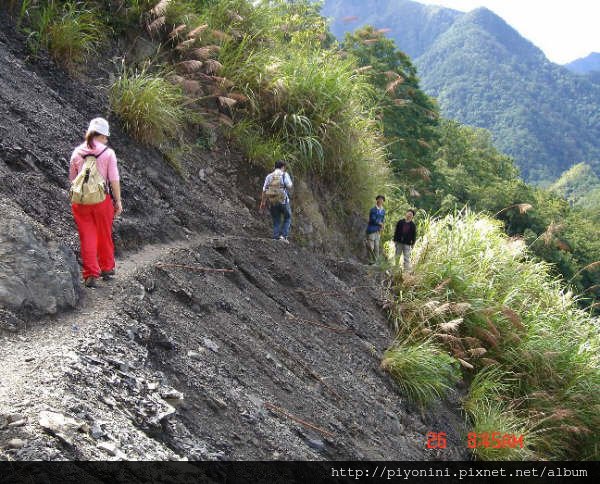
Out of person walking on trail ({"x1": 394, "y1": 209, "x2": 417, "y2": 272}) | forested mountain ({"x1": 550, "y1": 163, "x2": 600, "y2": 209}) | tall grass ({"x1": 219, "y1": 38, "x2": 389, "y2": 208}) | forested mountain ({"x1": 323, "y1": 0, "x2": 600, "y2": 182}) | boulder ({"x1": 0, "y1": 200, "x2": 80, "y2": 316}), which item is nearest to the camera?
boulder ({"x1": 0, "y1": 200, "x2": 80, "y2": 316})

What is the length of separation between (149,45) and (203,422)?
660cm

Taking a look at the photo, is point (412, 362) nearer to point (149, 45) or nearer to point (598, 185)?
point (149, 45)

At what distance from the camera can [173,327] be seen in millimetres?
4559

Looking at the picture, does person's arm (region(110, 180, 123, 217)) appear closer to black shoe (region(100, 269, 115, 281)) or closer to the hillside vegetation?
black shoe (region(100, 269, 115, 281))

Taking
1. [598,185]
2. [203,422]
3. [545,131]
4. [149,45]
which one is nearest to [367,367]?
[203,422]

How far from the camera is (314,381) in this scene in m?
5.55

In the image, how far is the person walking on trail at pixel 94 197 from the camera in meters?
4.71

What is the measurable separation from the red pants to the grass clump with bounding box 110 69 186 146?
2706 mm

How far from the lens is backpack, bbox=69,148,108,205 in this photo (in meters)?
4.69

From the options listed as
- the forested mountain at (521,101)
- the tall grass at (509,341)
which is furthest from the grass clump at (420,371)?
the forested mountain at (521,101)
